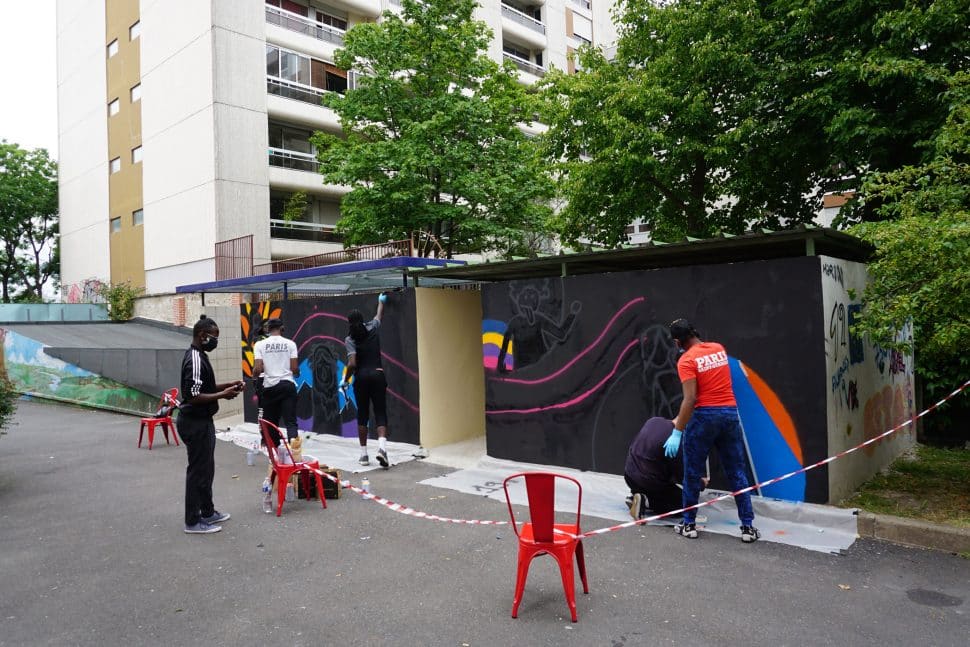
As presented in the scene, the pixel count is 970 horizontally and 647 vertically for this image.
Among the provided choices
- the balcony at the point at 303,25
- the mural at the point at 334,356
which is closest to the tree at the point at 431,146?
the balcony at the point at 303,25

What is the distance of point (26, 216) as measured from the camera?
35.8 metres

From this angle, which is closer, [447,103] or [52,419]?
[52,419]

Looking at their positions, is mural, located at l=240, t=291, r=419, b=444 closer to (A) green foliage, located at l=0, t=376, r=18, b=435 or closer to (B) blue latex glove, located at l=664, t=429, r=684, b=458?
(A) green foliage, located at l=0, t=376, r=18, b=435

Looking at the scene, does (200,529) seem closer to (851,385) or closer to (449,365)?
(449,365)

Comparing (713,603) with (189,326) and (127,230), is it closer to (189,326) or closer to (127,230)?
(189,326)

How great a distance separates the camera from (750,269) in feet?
20.7

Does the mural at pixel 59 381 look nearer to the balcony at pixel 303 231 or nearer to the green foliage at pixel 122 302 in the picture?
the green foliage at pixel 122 302

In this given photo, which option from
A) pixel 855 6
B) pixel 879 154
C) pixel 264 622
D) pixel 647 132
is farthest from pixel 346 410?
pixel 855 6

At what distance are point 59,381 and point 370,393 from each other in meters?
14.1

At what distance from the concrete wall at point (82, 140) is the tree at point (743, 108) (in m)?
23.7

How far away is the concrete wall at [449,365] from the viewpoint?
9469mm

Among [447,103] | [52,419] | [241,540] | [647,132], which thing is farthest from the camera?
[447,103]

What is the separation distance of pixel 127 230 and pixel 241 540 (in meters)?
26.2

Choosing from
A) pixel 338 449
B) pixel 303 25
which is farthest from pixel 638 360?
pixel 303 25
